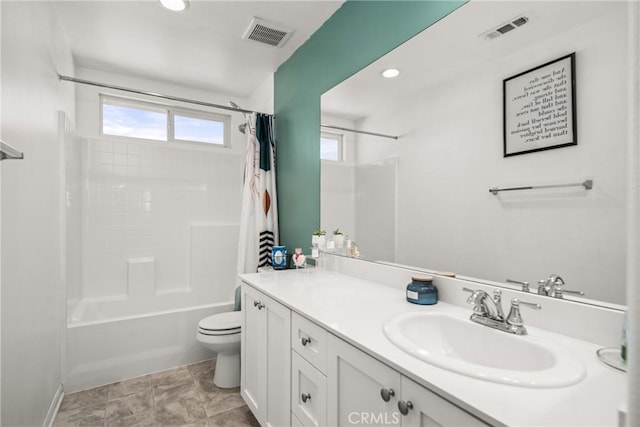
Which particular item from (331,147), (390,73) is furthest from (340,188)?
(390,73)

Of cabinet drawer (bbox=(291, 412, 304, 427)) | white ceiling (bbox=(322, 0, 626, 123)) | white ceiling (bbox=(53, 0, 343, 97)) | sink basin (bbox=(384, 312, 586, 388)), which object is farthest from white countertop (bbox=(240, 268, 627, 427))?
white ceiling (bbox=(53, 0, 343, 97))

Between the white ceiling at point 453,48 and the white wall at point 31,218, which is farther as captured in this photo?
the white wall at point 31,218

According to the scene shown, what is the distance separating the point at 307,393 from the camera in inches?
46.5

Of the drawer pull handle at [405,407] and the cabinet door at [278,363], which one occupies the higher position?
the drawer pull handle at [405,407]

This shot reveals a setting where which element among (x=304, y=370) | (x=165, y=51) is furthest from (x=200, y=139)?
(x=304, y=370)

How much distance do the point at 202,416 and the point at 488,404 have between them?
183 centimetres

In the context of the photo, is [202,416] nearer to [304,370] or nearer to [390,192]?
[304,370]

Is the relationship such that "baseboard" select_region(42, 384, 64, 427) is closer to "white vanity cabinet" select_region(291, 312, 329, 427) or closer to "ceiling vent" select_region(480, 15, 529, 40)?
"white vanity cabinet" select_region(291, 312, 329, 427)

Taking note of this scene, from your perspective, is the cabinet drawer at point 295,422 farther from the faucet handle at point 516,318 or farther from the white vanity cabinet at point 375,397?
the faucet handle at point 516,318

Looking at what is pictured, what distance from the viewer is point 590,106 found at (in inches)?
34.9

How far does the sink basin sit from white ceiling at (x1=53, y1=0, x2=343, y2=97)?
6.21 feet

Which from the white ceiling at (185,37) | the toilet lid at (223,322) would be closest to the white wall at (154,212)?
the white ceiling at (185,37)

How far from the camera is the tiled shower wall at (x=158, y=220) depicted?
283 centimetres

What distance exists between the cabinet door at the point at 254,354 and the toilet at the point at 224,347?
36 cm
